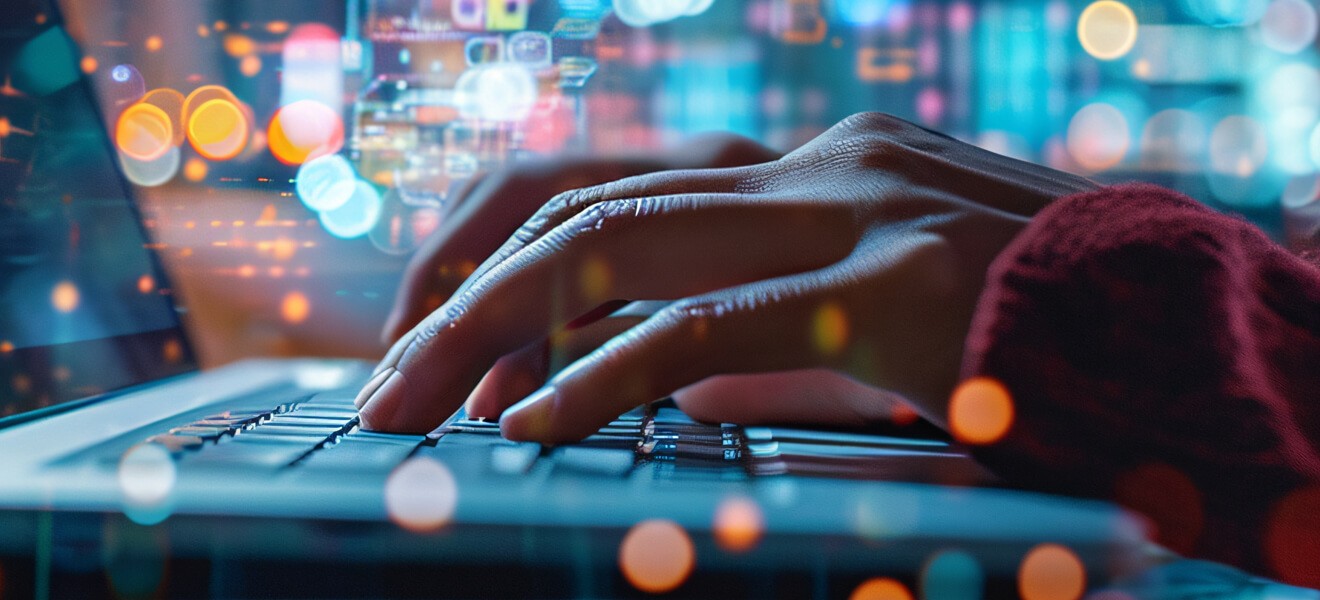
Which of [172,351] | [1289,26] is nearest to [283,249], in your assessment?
[172,351]

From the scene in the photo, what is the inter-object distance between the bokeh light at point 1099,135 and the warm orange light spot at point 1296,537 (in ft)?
13.0

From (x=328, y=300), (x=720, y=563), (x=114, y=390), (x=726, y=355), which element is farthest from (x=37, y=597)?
(x=328, y=300)

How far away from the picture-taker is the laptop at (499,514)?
0.20 meters

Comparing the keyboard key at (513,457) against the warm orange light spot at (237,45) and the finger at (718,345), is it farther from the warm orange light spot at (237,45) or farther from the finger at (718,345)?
the warm orange light spot at (237,45)

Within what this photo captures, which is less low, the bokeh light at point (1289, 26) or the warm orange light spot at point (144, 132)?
the bokeh light at point (1289, 26)

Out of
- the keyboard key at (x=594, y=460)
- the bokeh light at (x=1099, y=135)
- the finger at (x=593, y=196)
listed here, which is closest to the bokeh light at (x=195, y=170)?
the finger at (x=593, y=196)

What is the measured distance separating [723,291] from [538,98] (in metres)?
1.51

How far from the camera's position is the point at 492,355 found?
0.45m

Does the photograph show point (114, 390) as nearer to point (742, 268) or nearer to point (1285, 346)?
point (742, 268)

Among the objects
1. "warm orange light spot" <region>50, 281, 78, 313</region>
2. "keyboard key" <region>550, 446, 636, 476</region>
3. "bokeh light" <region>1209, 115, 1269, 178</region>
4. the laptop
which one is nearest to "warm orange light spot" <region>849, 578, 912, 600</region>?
the laptop

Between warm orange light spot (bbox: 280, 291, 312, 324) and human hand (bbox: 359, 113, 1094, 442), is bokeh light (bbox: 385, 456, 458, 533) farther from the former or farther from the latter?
warm orange light spot (bbox: 280, 291, 312, 324)

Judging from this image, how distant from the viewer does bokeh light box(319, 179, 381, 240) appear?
1017 millimetres

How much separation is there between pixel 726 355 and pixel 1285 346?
285 millimetres

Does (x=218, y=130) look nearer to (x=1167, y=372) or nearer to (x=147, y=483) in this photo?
(x=147, y=483)
